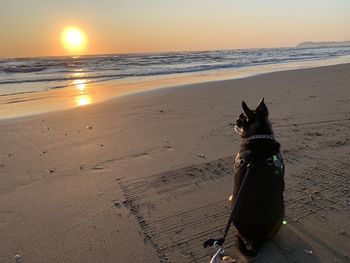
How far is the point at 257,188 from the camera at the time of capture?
2736 millimetres

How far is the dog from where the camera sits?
274 cm

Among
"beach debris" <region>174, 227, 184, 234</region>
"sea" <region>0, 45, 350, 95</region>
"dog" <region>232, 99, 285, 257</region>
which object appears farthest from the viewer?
"sea" <region>0, 45, 350, 95</region>

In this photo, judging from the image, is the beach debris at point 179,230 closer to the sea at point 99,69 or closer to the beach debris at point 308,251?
the beach debris at point 308,251

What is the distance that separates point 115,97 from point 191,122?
4.26 m

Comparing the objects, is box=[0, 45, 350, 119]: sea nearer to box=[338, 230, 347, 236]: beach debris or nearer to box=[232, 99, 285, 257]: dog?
box=[232, 99, 285, 257]: dog

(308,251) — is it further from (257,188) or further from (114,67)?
(114,67)

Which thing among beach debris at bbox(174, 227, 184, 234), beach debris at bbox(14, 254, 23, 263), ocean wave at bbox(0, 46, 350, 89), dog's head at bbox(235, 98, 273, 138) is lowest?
ocean wave at bbox(0, 46, 350, 89)

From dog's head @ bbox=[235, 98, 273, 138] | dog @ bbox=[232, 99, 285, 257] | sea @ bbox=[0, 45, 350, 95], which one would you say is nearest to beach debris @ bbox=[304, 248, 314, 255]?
dog @ bbox=[232, 99, 285, 257]

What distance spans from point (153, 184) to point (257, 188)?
5.68 ft

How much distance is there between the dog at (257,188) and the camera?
2.74 metres

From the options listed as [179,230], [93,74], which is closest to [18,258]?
[179,230]

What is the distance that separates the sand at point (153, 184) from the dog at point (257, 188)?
18 centimetres

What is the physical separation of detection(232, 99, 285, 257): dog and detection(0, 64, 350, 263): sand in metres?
0.18

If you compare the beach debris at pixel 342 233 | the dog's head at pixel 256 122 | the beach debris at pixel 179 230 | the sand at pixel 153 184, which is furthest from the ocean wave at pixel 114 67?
the beach debris at pixel 342 233
